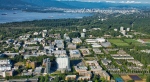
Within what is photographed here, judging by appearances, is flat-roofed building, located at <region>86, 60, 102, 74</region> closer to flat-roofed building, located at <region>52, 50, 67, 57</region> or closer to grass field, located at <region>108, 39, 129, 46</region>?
flat-roofed building, located at <region>52, 50, 67, 57</region>

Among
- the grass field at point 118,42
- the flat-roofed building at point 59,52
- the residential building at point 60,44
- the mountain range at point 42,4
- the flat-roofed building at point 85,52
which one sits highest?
the mountain range at point 42,4

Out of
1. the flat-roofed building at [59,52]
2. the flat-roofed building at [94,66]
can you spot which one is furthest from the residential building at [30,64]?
the flat-roofed building at [94,66]

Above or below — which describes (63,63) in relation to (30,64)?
above

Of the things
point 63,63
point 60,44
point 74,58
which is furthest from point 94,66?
point 60,44

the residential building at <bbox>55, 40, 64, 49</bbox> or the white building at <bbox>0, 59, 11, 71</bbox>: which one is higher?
the residential building at <bbox>55, 40, 64, 49</bbox>

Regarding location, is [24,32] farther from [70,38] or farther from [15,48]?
[15,48]

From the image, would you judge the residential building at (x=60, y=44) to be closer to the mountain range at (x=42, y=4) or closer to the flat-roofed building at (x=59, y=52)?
the flat-roofed building at (x=59, y=52)

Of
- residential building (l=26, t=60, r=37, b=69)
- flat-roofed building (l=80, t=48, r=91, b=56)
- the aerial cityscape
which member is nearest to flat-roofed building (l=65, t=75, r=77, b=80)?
the aerial cityscape

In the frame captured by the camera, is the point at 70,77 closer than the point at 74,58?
Yes

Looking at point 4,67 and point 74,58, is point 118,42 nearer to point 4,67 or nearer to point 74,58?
point 74,58

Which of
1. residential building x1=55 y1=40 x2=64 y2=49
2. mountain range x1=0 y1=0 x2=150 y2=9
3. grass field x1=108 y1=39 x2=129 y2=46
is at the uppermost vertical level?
mountain range x1=0 y1=0 x2=150 y2=9

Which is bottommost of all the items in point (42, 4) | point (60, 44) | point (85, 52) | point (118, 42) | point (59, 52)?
point (118, 42)
